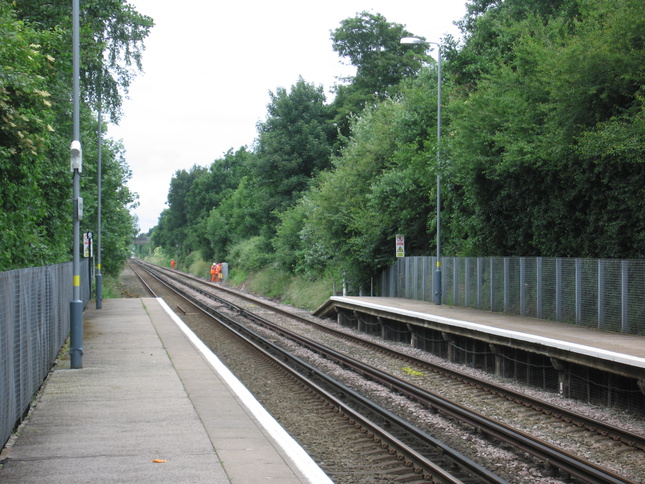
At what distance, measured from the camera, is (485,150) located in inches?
789

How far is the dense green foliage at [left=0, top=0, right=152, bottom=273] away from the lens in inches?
413

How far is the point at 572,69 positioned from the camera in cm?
1595

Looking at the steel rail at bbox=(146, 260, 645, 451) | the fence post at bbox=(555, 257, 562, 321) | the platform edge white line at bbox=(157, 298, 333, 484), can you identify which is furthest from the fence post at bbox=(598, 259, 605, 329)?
the platform edge white line at bbox=(157, 298, 333, 484)

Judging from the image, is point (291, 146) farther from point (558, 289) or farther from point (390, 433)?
point (390, 433)

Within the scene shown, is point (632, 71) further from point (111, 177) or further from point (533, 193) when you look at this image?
point (111, 177)

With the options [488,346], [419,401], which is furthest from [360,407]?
[488,346]

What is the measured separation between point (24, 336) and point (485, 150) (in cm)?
1424

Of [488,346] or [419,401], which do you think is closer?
[419,401]

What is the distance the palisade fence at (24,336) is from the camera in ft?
25.0

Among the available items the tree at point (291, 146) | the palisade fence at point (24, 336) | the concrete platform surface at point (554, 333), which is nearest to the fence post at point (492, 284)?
the concrete platform surface at point (554, 333)

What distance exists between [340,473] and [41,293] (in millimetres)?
6612

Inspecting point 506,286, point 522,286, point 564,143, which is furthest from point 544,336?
point 506,286

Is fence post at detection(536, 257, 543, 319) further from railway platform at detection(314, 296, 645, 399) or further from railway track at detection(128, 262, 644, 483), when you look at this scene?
railway track at detection(128, 262, 644, 483)

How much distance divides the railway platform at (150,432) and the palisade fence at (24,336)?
30 centimetres
